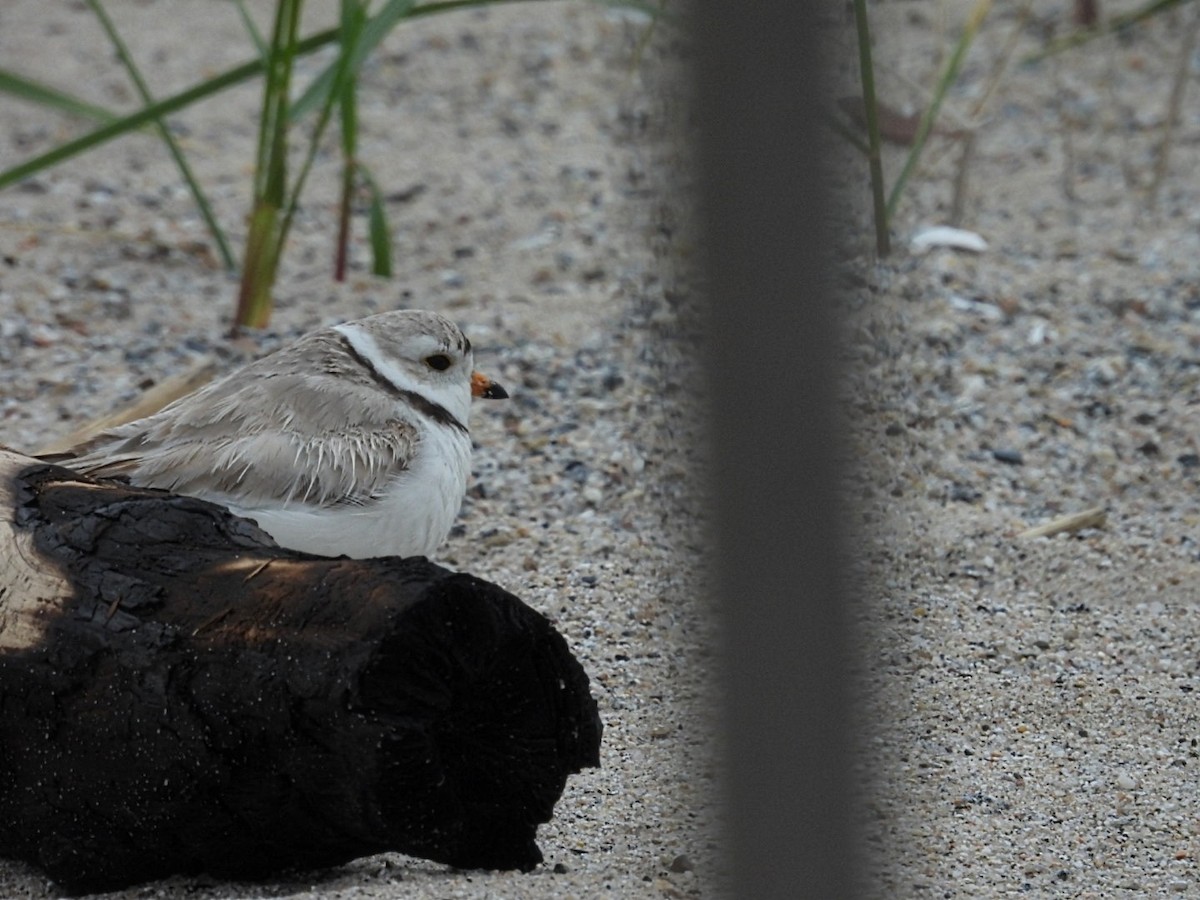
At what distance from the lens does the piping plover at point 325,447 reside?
2951 mm

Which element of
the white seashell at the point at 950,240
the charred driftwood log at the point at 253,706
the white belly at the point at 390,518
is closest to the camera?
the charred driftwood log at the point at 253,706

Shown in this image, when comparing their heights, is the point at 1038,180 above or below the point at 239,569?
above

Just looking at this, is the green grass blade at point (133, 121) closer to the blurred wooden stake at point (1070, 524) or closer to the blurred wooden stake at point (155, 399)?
the blurred wooden stake at point (155, 399)

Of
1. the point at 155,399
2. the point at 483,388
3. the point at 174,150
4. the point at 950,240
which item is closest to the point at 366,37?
the point at 174,150

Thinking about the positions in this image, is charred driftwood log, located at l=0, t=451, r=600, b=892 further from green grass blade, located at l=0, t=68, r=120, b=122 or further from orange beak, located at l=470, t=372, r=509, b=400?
green grass blade, located at l=0, t=68, r=120, b=122

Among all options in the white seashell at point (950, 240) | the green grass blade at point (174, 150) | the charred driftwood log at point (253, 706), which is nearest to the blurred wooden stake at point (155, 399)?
the green grass blade at point (174, 150)

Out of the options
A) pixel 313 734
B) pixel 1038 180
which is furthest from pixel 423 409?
pixel 1038 180

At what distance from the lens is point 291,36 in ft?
14.3

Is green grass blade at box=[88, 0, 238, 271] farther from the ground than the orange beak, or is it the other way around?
green grass blade at box=[88, 0, 238, 271]

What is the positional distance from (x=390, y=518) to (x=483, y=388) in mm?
591

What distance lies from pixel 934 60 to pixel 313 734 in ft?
17.8

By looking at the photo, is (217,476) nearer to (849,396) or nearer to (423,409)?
(423,409)

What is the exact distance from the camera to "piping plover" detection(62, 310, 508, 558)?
2951mm

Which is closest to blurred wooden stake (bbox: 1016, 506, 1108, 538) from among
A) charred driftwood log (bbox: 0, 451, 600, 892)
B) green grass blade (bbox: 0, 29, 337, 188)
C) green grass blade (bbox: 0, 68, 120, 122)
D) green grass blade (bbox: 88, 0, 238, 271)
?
charred driftwood log (bbox: 0, 451, 600, 892)
